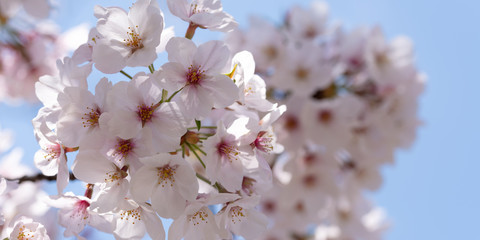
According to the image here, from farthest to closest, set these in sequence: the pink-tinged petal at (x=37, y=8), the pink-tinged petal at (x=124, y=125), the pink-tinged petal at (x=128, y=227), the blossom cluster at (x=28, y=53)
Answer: the blossom cluster at (x=28, y=53)
the pink-tinged petal at (x=37, y=8)
the pink-tinged petal at (x=128, y=227)
the pink-tinged petal at (x=124, y=125)

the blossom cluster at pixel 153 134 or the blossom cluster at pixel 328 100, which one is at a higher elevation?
the blossom cluster at pixel 328 100

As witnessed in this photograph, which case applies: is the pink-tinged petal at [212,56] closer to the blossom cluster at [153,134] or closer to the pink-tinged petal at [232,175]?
the blossom cluster at [153,134]

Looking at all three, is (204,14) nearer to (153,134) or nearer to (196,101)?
(196,101)

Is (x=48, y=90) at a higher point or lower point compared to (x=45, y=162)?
higher

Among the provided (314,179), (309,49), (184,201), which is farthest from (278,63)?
(184,201)

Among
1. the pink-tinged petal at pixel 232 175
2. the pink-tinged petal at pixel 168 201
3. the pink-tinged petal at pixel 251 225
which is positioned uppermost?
the pink-tinged petal at pixel 232 175

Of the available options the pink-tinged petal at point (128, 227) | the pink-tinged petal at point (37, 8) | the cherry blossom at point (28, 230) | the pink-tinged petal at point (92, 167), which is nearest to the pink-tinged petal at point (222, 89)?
the pink-tinged petal at point (92, 167)

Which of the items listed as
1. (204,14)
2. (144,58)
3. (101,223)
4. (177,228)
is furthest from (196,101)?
(101,223)

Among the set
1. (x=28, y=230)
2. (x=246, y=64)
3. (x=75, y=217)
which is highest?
(x=246, y=64)
